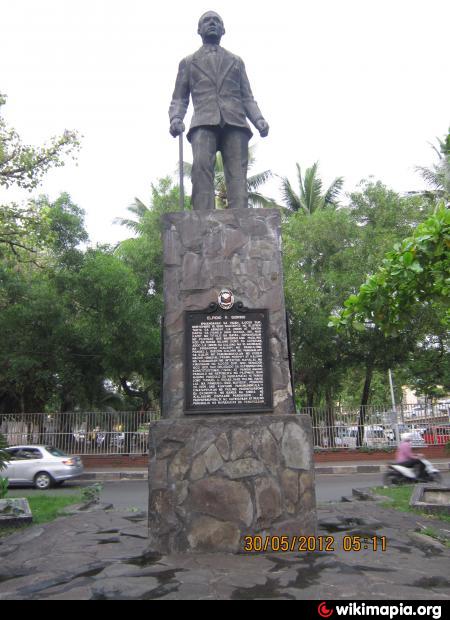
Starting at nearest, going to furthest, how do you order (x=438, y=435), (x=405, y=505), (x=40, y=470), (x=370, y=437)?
1. (x=405, y=505)
2. (x=40, y=470)
3. (x=370, y=437)
4. (x=438, y=435)

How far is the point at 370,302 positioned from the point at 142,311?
36.5ft

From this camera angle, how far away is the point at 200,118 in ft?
20.5

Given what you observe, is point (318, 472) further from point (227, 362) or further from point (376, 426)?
point (227, 362)

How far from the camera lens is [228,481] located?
4.94 meters

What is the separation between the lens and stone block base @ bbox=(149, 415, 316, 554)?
4.84 m

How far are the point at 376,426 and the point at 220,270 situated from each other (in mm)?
14683

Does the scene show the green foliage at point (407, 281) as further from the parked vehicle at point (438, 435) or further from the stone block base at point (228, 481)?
the parked vehicle at point (438, 435)

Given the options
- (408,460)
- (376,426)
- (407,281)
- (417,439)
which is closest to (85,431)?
(376,426)

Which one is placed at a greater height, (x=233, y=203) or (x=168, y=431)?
(x=233, y=203)

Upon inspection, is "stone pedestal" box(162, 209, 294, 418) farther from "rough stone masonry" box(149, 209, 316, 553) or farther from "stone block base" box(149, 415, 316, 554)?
"stone block base" box(149, 415, 316, 554)

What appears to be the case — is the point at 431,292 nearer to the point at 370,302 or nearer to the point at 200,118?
the point at 370,302
